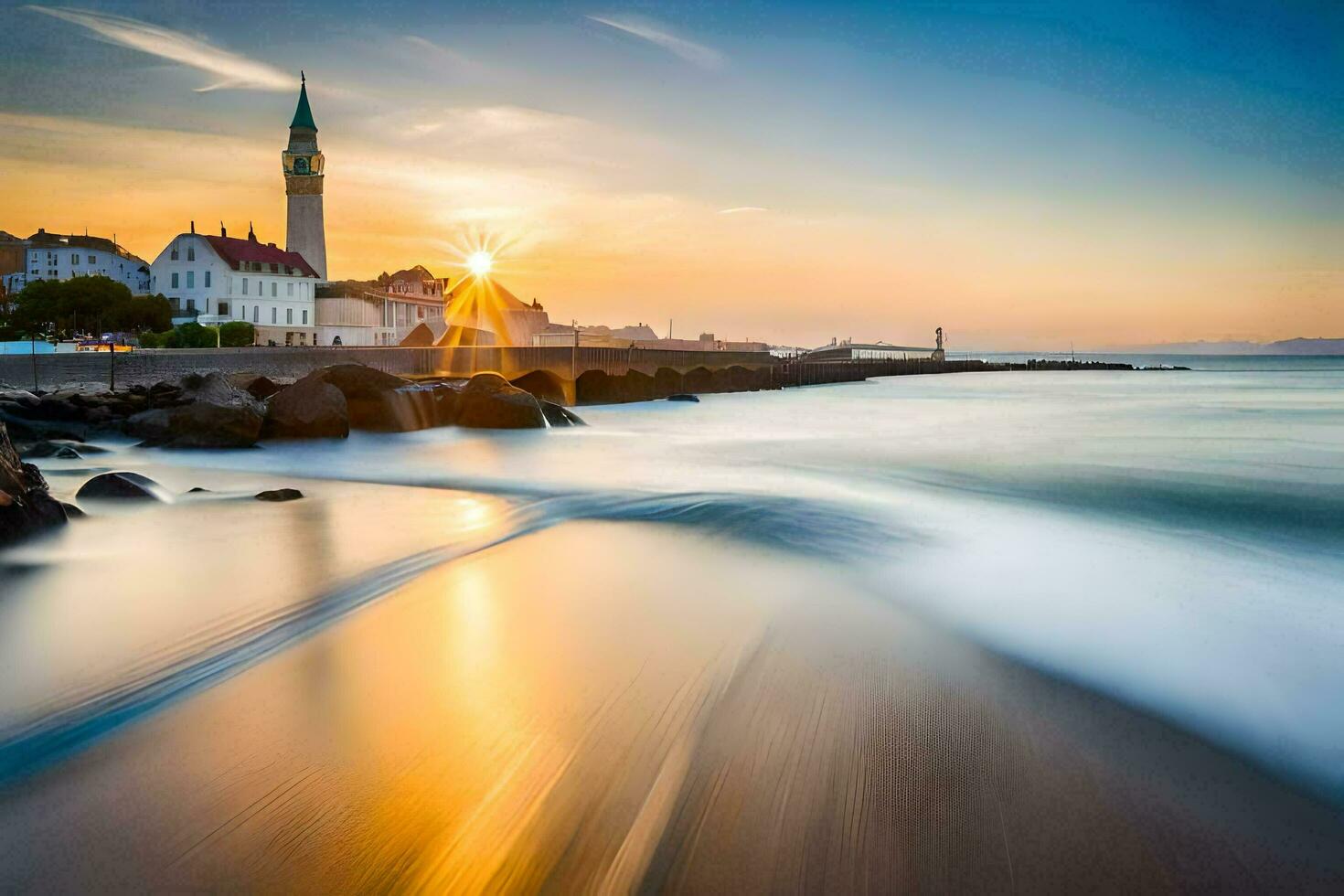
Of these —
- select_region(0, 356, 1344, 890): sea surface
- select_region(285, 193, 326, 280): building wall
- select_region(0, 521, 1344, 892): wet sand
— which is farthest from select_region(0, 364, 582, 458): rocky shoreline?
select_region(285, 193, 326, 280): building wall

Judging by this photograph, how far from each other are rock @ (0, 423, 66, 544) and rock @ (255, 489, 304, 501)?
1.76 meters

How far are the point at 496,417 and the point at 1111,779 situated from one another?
48.2 feet

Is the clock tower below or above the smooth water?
above

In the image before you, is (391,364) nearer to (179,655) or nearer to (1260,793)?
(179,655)

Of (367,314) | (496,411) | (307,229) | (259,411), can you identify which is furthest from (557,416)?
(307,229)

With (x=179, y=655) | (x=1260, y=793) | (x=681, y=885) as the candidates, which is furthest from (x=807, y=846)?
(x=179, y=655)

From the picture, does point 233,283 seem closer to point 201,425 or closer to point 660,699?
point 201,425

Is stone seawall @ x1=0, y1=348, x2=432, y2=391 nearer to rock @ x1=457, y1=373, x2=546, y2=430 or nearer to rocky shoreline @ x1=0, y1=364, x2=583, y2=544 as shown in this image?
rocky shoreline @ x1=0, y1=364, x2=583, y2=544

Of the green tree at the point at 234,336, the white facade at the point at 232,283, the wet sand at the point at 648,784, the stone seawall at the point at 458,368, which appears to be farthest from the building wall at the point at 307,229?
the wet sand at the point at 648,784

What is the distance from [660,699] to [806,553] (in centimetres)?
312

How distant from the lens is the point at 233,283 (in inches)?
2286

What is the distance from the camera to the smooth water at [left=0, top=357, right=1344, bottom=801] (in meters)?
3.61

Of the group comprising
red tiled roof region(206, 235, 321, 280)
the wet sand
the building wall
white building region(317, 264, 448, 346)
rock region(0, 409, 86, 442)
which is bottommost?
the wet sand

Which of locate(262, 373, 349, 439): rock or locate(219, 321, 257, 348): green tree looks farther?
locate(219, 321, 257, 348): green tree
